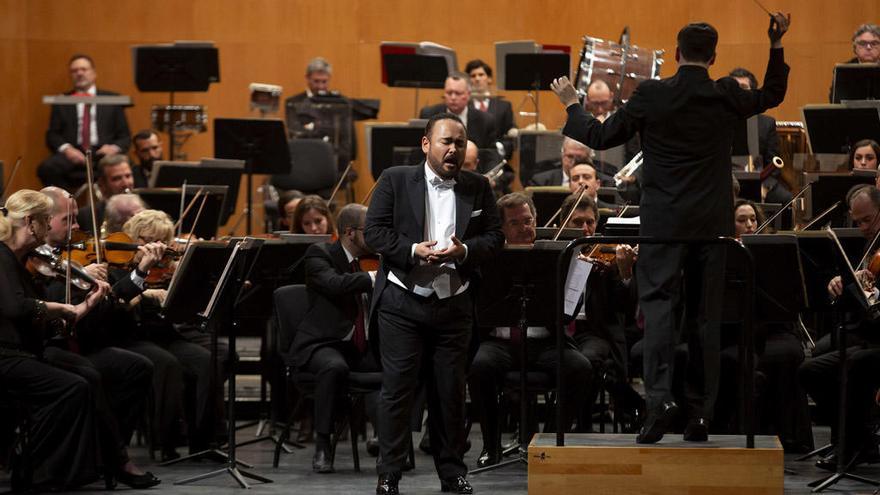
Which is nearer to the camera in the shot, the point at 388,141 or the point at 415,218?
the point at 415,218

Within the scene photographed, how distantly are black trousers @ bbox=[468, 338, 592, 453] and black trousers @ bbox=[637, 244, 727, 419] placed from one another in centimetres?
149

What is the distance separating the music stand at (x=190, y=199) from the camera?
7930mm

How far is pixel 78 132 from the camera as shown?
11031 millimetres

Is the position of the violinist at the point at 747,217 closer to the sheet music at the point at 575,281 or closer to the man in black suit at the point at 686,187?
the sheet music at the point at 575,281

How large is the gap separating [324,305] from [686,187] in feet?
7.75

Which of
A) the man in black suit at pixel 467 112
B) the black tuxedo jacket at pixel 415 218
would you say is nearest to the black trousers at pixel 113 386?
the black tuxedo jacket at pixel 415 218

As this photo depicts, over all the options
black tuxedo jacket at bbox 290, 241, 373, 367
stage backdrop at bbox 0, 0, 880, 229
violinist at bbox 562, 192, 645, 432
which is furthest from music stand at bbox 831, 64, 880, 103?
black tuxedo jacket at bbox 290, 241, 373, 367

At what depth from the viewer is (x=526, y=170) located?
29.9 feet

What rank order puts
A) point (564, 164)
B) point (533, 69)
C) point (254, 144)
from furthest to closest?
point (533, 69) < point (254, 144) < point (564, 164)

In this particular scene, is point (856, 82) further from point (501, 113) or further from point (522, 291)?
point (522, 291)

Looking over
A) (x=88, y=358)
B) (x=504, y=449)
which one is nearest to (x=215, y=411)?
(x=88, y=358)

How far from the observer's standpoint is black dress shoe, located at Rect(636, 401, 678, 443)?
508 centimetres

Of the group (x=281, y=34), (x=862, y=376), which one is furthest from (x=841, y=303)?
(x=281, y=34)

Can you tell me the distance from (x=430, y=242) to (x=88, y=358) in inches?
77.4
